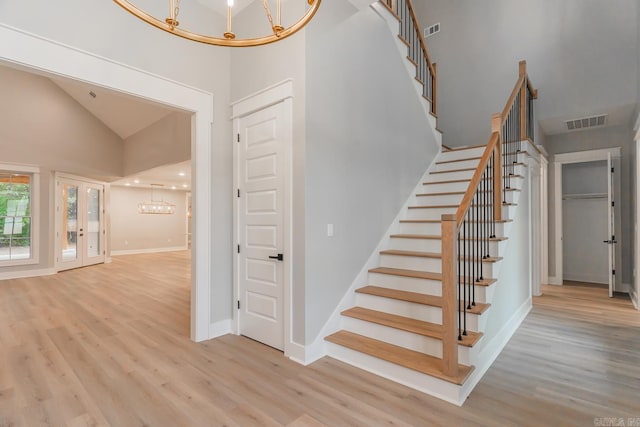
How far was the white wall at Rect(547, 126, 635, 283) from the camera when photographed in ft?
17.7

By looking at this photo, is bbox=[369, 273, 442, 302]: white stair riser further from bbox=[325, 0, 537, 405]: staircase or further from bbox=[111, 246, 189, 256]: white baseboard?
bbox=[111, 246, 189, 256]: white baseboard

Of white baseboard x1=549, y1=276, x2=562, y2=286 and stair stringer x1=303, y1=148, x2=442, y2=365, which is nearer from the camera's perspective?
stair stringer x1=303, y1=148, x2=442, y2=365

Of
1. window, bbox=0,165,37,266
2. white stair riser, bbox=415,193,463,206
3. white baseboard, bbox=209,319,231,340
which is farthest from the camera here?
window, bbox=0,165,37,266

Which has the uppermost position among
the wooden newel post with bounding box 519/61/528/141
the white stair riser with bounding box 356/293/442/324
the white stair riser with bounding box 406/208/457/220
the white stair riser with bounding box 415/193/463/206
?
the wooden newel post with bounding box 519/61/528/141

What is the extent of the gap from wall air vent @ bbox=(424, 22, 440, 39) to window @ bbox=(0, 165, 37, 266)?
923 cm

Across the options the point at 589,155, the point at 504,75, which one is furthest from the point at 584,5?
the point at 589,155

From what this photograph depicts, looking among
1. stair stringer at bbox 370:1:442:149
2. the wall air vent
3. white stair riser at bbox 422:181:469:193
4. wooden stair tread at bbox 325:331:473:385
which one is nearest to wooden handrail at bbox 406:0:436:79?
stair stringer at bbox 370:1:442:149

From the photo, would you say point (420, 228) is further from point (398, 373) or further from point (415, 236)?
point (398, 373)

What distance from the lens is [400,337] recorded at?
2713 millimetres

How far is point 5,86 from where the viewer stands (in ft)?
21.2

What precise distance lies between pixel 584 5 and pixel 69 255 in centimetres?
1194

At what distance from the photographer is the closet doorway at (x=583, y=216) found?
598 cm

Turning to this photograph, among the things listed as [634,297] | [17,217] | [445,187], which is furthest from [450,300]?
[17,217]

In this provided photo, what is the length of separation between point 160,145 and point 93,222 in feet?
13.2
